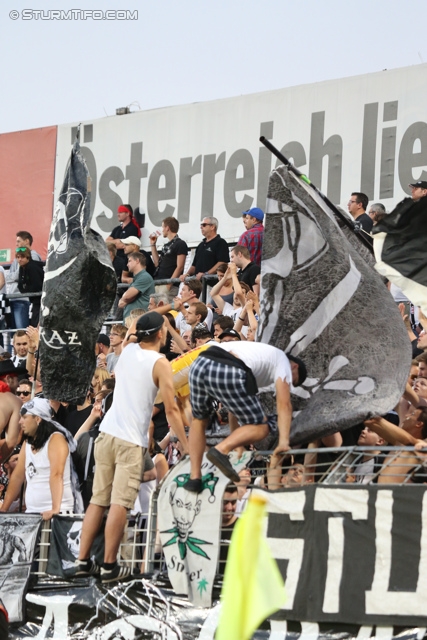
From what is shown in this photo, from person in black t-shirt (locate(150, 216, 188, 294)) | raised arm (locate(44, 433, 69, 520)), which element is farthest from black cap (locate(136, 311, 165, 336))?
person in black t-shirt (locate(150, 216, 188, 294))

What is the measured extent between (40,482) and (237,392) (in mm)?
2485

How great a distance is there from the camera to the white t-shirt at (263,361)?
27.0ft

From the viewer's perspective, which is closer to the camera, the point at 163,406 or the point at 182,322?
the point at 163,406

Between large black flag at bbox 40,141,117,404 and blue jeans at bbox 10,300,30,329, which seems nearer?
large black flag at bbox 40,141,117,404

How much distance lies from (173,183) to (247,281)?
19.2 ft

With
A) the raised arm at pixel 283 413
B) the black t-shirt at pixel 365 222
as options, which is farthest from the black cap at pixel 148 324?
the black t-shirt at pixel 365 222

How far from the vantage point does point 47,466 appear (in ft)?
31.7

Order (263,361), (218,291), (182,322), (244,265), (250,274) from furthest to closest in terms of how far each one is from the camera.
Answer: (182,322) → (218,291) → (244,265) → (250,274) → (263,361)

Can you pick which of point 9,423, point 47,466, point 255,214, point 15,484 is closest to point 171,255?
point 255,214

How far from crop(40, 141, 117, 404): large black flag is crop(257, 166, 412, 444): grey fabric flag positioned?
2.16 meters

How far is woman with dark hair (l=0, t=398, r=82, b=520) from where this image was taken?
31.2 ft

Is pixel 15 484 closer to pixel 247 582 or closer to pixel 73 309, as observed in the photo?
pixel 73 309

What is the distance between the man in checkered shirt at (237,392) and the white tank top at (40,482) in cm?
175

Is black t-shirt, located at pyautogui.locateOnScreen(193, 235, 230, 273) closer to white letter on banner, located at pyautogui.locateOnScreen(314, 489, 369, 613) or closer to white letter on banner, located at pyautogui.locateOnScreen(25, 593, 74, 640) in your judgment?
white letter on banner, located at pyautogui.locateOnScreen(25, 593, 74, 640)
